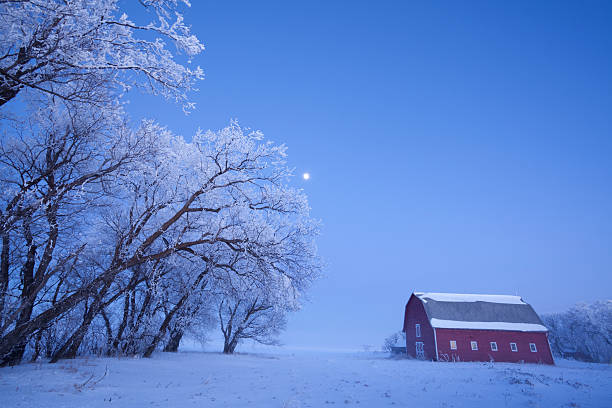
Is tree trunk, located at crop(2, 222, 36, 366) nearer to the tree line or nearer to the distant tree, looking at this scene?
the tree line

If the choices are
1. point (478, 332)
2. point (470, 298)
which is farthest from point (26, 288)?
point (470, 298)

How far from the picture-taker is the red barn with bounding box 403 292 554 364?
29.4 metres

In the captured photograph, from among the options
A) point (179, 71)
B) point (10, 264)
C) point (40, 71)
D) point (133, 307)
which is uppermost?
point (179, 71)

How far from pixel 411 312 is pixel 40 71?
3894 centimetres

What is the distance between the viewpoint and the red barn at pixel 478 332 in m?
29.4

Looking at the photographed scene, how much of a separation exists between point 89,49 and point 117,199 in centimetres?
934

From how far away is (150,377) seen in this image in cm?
822

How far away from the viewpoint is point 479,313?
3184cm

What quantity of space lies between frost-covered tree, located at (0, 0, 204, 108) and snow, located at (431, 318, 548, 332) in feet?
105

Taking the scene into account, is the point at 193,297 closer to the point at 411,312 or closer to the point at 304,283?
the point at 304,283

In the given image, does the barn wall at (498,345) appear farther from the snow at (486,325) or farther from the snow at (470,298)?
the snow at (470,298)

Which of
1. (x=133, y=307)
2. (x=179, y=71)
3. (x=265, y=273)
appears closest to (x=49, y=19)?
(x=179, y=71)

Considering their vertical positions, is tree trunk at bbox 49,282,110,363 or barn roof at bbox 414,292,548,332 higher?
barn roof at bbox 414,292,548,332

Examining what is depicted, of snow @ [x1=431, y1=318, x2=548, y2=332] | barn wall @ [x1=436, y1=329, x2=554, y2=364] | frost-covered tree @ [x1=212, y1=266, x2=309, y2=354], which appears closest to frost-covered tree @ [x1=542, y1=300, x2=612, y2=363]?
barn wall @ [x1=436, y1=329, x2=554, y2=364]
